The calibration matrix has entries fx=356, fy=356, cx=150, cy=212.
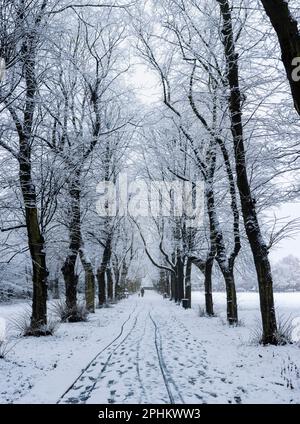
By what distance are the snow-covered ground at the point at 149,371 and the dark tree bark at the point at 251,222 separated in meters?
0.74

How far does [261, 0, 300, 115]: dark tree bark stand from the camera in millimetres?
4375

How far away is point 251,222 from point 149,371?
14.6ft

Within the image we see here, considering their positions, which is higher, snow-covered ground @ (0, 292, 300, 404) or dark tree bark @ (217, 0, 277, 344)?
dark tree bark @ (217, 0, 277, 344)

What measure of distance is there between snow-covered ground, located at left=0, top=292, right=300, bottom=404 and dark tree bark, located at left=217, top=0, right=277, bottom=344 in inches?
29.0

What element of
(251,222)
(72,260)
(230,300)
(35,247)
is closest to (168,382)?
(251,222)

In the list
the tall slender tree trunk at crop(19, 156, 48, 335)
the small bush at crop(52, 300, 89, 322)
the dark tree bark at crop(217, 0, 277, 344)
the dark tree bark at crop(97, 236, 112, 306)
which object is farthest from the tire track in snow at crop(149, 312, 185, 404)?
the dark tree bark at crop(97, 236, 112, 306)

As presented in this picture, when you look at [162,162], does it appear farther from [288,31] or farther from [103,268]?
[288,31]

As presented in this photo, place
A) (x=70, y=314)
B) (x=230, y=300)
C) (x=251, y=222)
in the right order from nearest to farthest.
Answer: (x=251, y=222)
(x=230, y=300)
(x=70, y=314)

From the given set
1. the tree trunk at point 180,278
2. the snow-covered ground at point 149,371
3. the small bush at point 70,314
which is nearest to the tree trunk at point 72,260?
the small bush at point 70,314

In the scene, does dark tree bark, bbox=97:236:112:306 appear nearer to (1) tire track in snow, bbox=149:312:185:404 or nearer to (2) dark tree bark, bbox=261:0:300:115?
(1) tire track in snow, bbox=149:312:185:404

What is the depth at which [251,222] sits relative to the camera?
8.98m

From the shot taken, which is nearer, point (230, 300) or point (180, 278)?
point (230, 300)

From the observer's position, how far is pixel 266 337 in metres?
8.63

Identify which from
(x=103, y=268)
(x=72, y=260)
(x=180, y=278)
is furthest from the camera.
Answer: (x=180, y=278)
